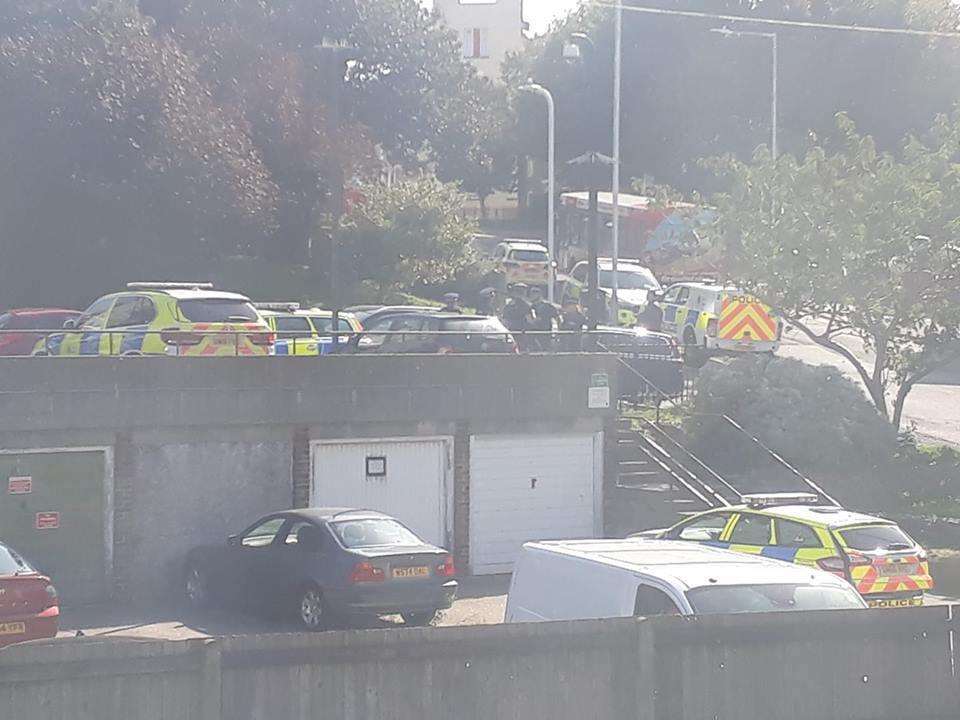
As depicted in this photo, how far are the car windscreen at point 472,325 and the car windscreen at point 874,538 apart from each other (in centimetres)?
958

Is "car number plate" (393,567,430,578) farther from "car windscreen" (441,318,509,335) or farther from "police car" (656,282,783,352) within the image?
"police car" (656,282,783,352)

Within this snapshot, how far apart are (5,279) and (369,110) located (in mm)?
14866

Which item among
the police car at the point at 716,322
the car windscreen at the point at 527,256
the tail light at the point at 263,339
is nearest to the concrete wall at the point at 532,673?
the tail light at the point at 263,339

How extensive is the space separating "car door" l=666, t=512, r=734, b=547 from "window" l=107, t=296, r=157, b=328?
9.36 metres

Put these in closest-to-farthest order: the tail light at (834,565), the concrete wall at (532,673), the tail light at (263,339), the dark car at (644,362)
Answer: the concrete wall at (532,673) → the tail light at (834,565) → the tail light at (263,339) → the dark car at (644,362)

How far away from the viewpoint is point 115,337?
23.1 meters

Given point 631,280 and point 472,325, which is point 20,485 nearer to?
point 472,325

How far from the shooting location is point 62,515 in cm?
2017

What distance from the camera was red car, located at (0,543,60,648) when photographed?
14.1 metres

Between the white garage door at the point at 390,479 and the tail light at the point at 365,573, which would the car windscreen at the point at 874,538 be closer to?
the tail light at the point at 365,573

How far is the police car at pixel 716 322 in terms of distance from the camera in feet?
114

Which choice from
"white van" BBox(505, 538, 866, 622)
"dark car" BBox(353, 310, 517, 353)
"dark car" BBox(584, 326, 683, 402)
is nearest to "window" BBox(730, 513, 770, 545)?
"white van" BBox(505, 538, 866, 622)

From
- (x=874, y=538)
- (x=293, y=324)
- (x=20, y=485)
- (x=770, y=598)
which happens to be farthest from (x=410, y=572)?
(x=293, y=324)

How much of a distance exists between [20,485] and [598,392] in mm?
8614
